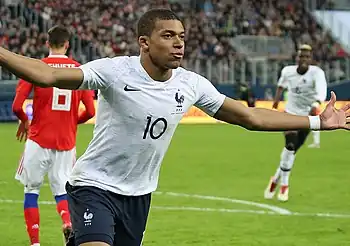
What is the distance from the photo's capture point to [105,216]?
6.25 metres

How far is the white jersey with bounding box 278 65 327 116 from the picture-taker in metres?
16.2

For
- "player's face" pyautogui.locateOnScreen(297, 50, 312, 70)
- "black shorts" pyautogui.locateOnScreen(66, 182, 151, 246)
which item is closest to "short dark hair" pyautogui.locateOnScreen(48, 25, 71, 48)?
"black shorts" pyautogui.locateOnScreen(66, 182, 151, 246)

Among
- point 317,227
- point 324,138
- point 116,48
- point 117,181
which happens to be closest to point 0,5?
point 116,48

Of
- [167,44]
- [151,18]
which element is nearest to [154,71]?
[167,44]

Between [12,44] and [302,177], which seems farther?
[12,44]

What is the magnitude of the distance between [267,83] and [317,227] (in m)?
30.4

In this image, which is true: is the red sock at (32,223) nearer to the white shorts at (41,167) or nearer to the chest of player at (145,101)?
the white shorts at (41,167)

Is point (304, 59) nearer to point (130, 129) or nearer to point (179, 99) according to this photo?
point (179, 99)

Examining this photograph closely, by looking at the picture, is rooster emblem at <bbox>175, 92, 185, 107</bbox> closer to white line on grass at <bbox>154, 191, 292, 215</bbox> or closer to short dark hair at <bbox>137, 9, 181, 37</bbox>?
short dark hair at <bbox>137, 9, 181, 37</bbox>

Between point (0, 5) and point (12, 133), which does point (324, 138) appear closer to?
point (12, 133)

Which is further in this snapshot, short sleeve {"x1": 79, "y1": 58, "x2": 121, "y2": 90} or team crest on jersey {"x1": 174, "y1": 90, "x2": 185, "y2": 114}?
team crest on jersey {"x1": 174, "y1": 90, "x2": 185, "y2": 114}

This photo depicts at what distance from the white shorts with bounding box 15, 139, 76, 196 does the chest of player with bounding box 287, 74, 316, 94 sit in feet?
22.9

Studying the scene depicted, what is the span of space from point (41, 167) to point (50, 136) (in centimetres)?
36

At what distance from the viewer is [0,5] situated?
42.8 m
